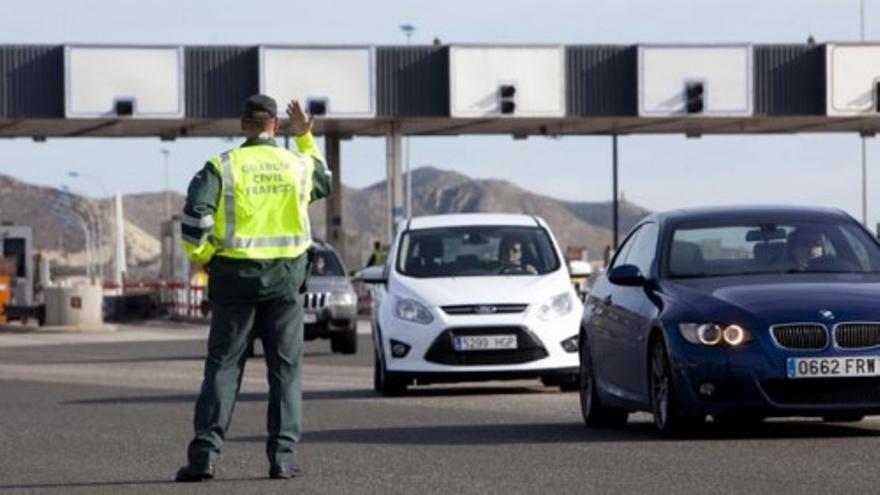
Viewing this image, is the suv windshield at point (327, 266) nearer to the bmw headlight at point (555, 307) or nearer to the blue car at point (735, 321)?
the bmw headlight at point (555, 307)

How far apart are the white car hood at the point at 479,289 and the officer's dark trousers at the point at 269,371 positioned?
9119 millimetres

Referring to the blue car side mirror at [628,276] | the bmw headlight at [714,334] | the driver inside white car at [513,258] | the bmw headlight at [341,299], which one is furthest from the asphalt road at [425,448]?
the bmw headlight at [341,299]

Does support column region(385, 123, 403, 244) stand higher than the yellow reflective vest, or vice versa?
support column region(385, 123, 403, 244)

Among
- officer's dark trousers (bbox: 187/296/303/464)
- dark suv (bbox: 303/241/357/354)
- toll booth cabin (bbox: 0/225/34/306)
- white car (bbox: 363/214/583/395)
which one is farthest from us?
toll booth cabin (bbox: 0/225/34/306)

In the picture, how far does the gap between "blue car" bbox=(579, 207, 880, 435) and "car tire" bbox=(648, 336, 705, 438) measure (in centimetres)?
1

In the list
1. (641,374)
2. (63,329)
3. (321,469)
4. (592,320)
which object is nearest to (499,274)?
(592,320)

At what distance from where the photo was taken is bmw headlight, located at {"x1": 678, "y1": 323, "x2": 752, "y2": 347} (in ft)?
49.5

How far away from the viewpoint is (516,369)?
22.2 meters

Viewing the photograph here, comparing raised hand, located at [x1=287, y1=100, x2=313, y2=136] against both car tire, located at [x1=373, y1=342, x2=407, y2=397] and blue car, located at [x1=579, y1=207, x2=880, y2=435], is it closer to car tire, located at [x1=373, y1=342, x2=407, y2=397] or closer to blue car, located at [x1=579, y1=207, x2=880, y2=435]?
blue car, located at [x1=579, y1=207, x2=880, y2=435]

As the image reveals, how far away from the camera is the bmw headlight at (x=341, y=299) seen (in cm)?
3538

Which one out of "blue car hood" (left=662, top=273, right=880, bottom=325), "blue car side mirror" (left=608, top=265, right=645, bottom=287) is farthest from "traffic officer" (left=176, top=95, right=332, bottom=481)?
"blue car side mirror" (left=608, top=265, right=645, bottom=287)

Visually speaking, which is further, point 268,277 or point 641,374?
point 641,374

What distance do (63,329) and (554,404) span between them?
33464 millimetres

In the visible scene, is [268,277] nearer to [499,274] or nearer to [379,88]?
[499,274]
